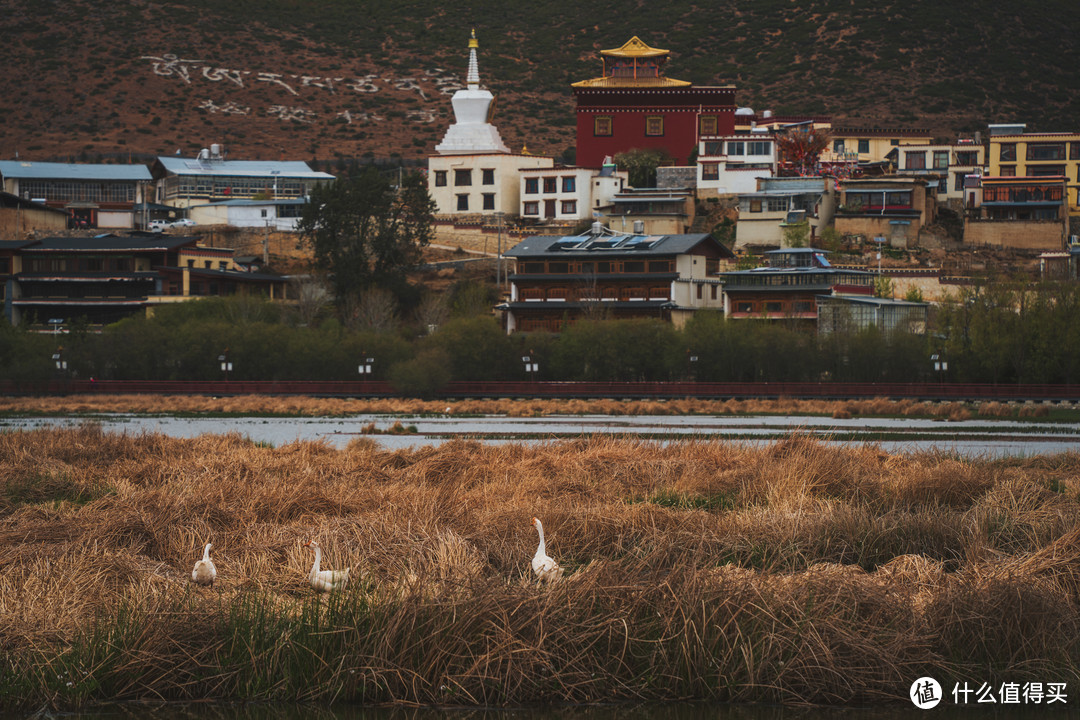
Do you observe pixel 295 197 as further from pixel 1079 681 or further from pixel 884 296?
pixel 1079 681

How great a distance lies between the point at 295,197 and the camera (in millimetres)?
114500

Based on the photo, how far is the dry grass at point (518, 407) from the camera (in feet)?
193

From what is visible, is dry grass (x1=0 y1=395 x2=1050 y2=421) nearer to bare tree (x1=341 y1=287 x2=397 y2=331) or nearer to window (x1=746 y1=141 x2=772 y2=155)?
bare tree (x1=341 y1=287 x2=397 y2=331)

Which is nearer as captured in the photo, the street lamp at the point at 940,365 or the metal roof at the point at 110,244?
the street lamp at the point at 940,365

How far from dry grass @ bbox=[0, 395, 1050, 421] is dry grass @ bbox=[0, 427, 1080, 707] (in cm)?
3555

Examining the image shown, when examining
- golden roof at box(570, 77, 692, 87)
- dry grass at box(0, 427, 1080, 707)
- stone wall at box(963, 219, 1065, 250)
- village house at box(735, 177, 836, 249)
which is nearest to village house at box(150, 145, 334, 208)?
golden roof at box(570, 77, 692, 87)

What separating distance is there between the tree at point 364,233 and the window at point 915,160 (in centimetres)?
3937

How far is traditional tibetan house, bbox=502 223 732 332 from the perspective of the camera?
283 ft

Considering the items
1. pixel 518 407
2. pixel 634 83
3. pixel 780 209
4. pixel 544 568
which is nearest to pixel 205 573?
pixel 544 568

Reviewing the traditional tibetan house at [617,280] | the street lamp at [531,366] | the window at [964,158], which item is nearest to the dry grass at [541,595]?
→ the street lamp at [531,366]

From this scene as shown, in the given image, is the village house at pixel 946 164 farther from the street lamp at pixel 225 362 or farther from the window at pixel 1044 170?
the street lamp at pixel 225 362

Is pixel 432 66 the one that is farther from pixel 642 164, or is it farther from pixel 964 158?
pixel 964 158

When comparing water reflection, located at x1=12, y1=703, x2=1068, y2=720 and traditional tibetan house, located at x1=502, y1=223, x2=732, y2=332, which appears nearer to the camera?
water reflection, located at x1=12, y1=703, x2=1068, y2=720

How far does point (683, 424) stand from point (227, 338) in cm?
3297
